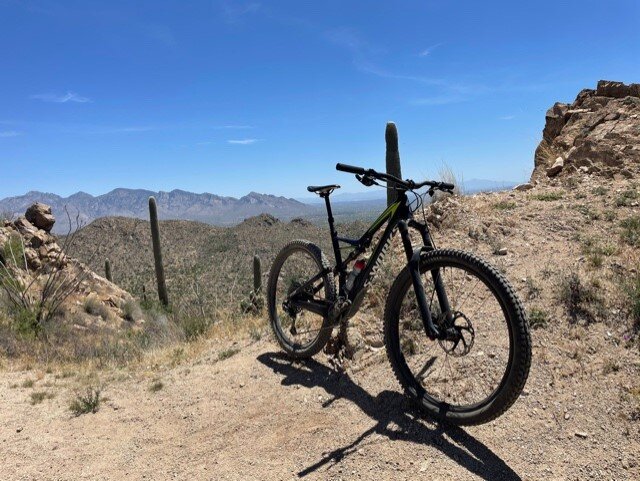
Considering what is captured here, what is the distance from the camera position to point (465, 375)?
366 centimetres

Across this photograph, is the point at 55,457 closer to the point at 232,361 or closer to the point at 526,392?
the point at 232,361

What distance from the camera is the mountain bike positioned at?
9.70 feet

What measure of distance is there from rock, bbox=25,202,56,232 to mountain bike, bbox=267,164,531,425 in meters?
12.7

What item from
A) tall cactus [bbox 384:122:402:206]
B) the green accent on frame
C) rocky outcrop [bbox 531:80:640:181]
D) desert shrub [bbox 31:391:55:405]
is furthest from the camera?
tall cactus [bbox 384:122:402:206]

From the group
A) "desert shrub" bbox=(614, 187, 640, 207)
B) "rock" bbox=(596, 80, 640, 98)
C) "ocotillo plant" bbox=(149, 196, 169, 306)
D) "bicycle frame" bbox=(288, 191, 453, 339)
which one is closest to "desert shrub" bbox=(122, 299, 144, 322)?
"ocotillo plant" bbox=(149, 196, 169, 306)

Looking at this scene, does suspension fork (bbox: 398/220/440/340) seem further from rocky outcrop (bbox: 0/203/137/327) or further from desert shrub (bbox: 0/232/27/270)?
desert shrub (bbox: 0/232/27/270)

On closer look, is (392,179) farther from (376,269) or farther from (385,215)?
(376,269)

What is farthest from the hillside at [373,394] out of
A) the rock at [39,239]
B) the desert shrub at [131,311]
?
the rock at [39,239]

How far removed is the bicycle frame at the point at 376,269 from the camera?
Result: 328 centimetres

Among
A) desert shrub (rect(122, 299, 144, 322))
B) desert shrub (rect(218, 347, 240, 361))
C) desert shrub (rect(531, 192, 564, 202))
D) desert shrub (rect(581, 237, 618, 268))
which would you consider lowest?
desert shrub (rect(122, 299, 144, 322))

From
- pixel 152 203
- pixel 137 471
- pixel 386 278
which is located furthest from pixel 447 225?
pixel 152 203

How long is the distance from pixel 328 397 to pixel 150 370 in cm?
239

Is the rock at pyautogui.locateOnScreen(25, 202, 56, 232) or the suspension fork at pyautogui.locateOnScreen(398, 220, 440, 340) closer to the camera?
the suspension fork at pyautogui.locateOnScreen(398, 220, 440, 340)

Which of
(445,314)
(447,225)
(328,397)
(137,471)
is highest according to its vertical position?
(447,225)
